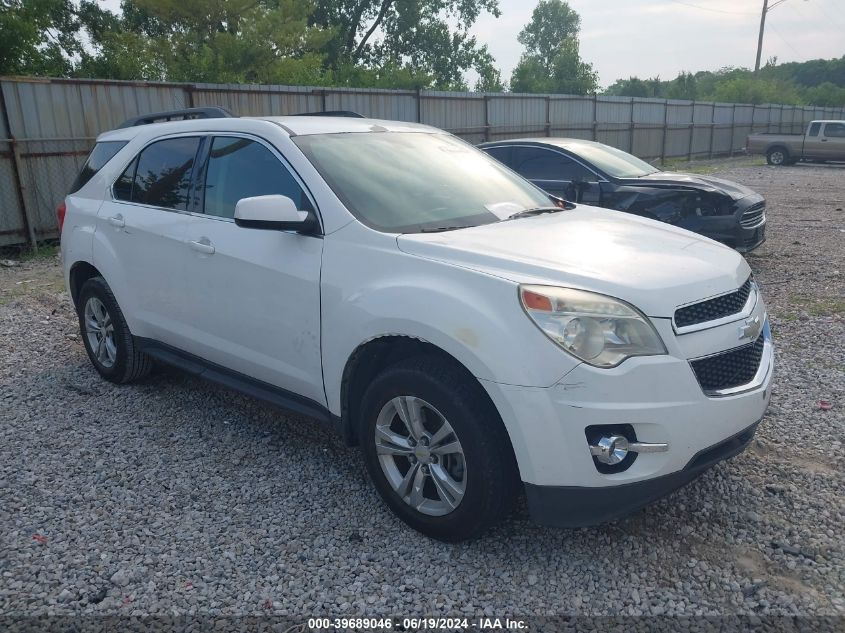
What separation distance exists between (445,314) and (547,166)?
6541mm

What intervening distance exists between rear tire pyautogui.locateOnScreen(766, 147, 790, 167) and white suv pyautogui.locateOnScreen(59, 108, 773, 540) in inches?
1035

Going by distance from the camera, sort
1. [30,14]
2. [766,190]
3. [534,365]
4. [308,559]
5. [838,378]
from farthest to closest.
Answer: [766,190], [30,14], [838,378], [308,559], [534,365]

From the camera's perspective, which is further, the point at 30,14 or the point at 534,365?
the point at 30,14

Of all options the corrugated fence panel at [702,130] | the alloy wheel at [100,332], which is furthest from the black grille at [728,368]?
the corrugated fence panel at [702,130]

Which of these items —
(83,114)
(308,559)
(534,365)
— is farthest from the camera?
(83,114)

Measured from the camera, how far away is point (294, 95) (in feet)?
43.8

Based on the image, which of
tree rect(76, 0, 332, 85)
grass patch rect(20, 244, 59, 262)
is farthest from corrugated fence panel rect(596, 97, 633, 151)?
grass patch rect(20, 244, 59, 262)

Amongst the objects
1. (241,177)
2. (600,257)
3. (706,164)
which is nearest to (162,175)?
(241,177)

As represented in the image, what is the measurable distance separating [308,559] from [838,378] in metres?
3.88

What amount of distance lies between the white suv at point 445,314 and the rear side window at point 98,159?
63 centimetres

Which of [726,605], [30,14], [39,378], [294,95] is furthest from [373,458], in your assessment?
[30,14]

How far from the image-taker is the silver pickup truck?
Answer: 25.9m

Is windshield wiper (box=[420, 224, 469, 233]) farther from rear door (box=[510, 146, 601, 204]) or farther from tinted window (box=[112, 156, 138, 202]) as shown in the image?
rear door (box=[510, 146, 601, 204])

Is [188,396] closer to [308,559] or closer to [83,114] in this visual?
[308,559]
